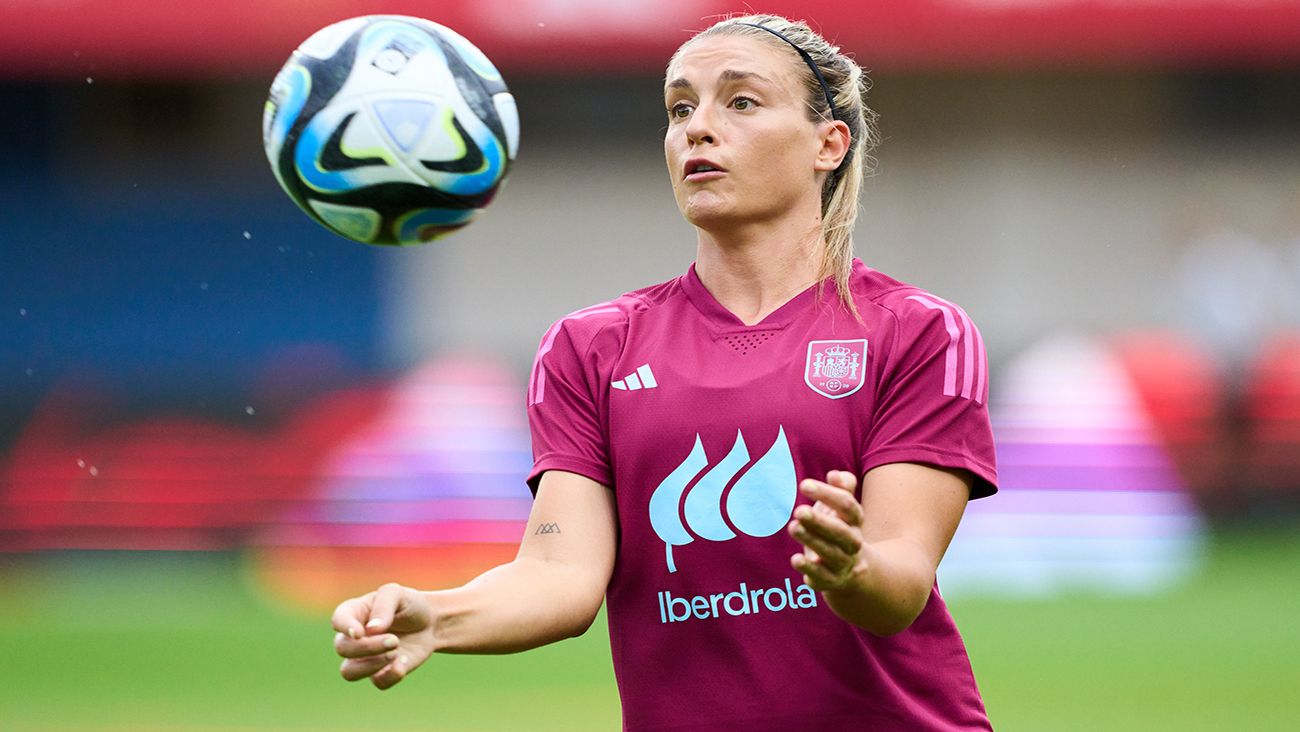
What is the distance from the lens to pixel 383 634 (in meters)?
2.99

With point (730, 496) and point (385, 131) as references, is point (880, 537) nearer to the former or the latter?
point (730, 496)

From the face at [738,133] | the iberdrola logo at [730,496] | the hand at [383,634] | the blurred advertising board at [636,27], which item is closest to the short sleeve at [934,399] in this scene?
the iberdrola logo at [730,496]

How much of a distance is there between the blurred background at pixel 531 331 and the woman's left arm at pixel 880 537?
5.66 m

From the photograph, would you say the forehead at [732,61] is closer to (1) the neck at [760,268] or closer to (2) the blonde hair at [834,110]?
(2) the blonde hair at [834,110]

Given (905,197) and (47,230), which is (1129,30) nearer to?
(905,197)

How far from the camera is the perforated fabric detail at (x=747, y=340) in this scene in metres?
3.64

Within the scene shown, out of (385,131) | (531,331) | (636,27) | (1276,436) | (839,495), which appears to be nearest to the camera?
(839,495)

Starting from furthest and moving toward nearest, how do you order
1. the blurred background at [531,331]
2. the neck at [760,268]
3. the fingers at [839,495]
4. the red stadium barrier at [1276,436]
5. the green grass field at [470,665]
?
the red stadium barrier at [1276,436] < the blurred background at [531,331] < the green grass field at [470,665] < the neck at [760,268] < the fingers at [839,495]

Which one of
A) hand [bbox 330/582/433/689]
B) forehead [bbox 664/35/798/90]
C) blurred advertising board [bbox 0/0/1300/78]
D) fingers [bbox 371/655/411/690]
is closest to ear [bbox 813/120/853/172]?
forehead [bbox 664/35/798/90]

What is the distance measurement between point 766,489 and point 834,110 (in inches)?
35.0

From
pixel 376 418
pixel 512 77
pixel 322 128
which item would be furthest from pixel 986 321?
pixel 322 128

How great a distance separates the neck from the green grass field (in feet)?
15.9

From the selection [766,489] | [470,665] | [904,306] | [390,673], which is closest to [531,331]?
[470,665]

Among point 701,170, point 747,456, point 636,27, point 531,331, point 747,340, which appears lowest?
point 747,456
